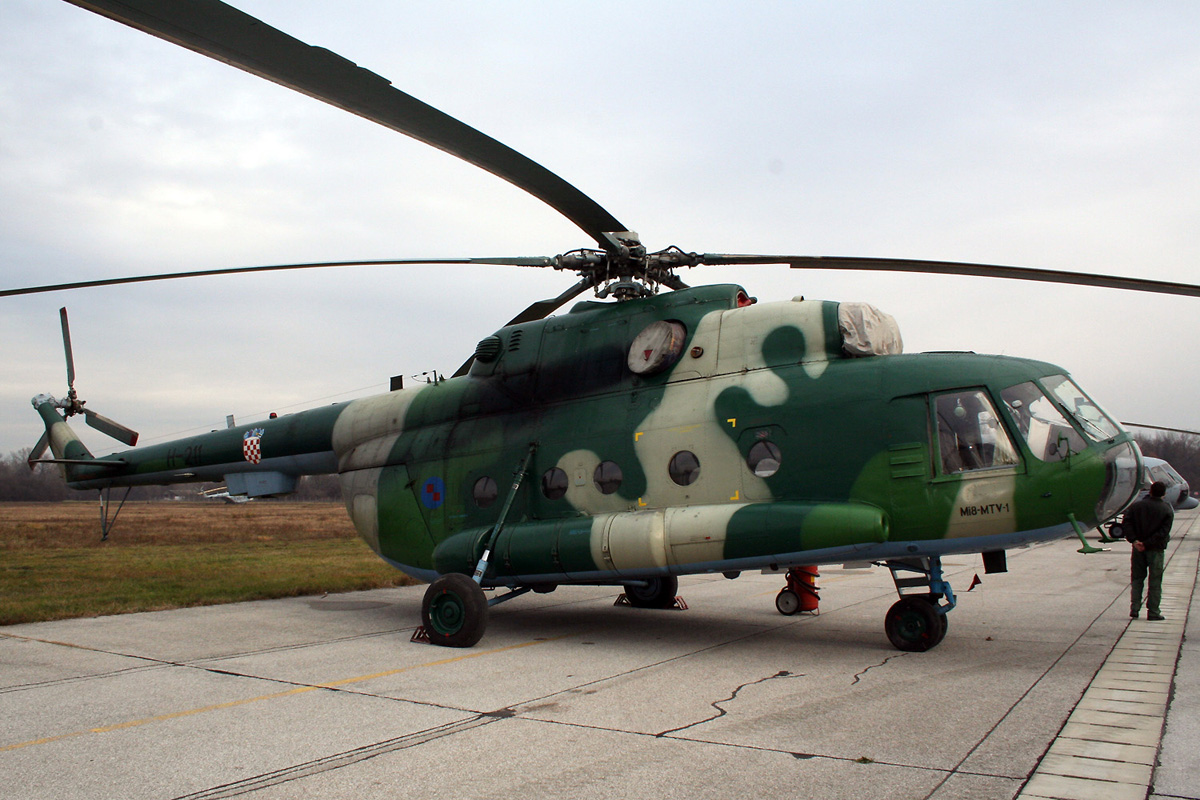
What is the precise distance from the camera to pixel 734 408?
8.66 meters

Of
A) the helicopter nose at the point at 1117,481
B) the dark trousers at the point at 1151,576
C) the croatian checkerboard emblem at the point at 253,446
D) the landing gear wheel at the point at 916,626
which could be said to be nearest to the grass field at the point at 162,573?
the croatian checkerboard emblem at the point at 253,446

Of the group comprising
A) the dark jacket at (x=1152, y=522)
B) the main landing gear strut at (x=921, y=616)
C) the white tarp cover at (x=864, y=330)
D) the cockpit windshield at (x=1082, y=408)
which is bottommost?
the main landing gear strut at (x=921, y=616)

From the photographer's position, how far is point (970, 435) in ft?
25.2

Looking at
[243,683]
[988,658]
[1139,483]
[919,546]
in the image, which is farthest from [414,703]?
[1139,483]

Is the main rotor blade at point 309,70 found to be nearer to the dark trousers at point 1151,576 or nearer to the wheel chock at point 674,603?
the wheel chock at point 674,603

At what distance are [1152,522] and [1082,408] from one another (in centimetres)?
306

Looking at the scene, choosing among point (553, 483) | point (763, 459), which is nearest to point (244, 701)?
point (553, 483)

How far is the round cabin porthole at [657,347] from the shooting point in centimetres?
927

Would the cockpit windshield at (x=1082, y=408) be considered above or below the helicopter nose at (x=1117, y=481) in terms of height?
above

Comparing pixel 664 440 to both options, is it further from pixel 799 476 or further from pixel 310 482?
pixel 310 482

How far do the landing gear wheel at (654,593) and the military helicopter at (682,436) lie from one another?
1.67 meters

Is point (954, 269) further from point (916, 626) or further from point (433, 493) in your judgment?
point (433, 493)

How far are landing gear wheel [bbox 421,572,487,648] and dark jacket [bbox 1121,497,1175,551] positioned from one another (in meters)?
7.63

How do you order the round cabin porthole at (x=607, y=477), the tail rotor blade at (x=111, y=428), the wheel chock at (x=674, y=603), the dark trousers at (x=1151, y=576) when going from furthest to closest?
1. the tail rotor blade at (x=111, y=428)
2. the wheel chock at (x=674, y=603)
3. the dark trousers at (x=1151, y=576)
4. the round cabin porthole at (x=607, y=477)
